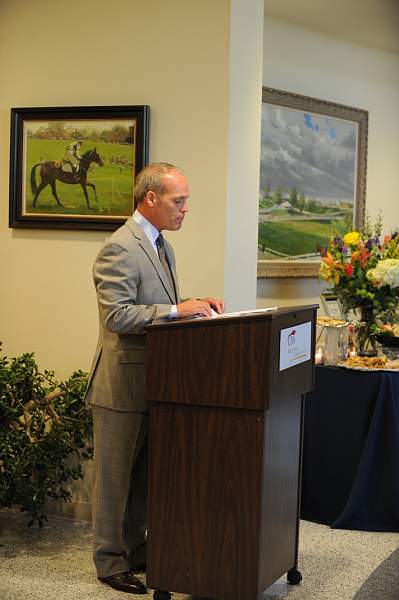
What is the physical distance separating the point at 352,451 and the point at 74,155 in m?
2.06

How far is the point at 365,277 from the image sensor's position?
5.06 meters

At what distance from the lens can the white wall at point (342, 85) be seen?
610 cm

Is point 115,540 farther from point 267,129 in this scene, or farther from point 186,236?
point 267,129

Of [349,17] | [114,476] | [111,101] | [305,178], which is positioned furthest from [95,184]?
[349,17]

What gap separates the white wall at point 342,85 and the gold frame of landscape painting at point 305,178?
0.34 ft

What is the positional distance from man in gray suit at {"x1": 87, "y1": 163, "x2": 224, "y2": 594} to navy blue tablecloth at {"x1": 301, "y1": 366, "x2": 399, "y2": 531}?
4.32ft

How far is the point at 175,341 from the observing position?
3.37 meters

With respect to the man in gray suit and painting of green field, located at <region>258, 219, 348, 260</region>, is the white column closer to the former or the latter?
the man in gray suit

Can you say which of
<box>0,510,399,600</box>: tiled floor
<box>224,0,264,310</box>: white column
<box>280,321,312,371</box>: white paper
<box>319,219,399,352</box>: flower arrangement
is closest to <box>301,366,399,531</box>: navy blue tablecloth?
<box>0,510,399,600</box>: tiled floor

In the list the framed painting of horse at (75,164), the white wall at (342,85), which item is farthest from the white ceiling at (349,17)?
the framed painting of horse at (75,164)

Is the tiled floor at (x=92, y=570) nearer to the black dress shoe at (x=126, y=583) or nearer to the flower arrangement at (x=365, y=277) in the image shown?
the black dress shoe at (x=126, y=583)

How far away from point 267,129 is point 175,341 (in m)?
2.92

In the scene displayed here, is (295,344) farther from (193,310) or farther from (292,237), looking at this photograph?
(292,237)

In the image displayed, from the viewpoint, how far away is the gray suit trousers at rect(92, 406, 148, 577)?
370cm
